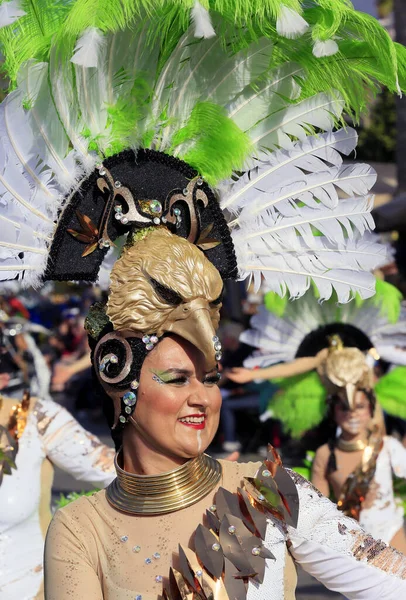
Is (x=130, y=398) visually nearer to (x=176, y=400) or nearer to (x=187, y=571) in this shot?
(x=176, y=400)

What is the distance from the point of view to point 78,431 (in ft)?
13.3

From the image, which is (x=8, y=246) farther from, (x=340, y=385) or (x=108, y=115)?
(x=340, y=385)

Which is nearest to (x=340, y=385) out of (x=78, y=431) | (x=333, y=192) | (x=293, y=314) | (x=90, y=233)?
(x=293, y=314)

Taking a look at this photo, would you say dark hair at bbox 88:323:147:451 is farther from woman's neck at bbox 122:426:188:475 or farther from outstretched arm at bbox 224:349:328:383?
outstretched arm at bbox 224:349:328:383

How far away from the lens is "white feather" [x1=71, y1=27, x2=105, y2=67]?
229 centimetres

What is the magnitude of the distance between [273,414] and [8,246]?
403 cm

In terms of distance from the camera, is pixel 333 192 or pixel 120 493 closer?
pixel 120 493

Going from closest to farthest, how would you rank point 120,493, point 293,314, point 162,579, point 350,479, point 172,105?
point 162,579 < point 120,493 < point 172,105 < point 350,479 < point 293,314

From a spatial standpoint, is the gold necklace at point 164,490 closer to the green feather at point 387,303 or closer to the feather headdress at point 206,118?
the feather headdress at point 206,118

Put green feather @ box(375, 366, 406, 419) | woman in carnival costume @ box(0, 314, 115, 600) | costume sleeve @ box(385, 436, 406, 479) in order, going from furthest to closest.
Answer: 1. green feather @ box(375, 366, 406, 419)
2. costume sleeve @ box(385, 436, 406, 479)
3. woman in carnival costume @ box(0, 314, 115, 600)

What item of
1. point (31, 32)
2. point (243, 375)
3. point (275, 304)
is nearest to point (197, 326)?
point (31, 32)

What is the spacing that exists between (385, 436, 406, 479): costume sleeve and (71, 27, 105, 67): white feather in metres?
3.47

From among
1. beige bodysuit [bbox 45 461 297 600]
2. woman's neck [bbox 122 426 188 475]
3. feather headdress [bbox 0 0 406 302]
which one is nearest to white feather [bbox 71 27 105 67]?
feather headdress [bbox 0 0 406 302]

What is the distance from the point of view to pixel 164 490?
241 cm
